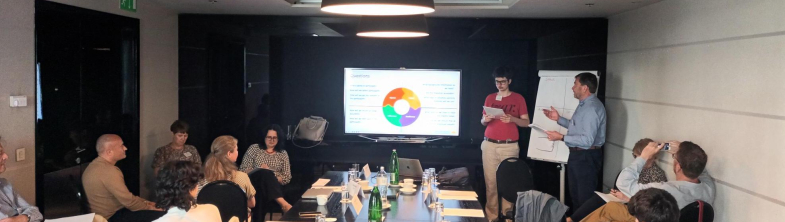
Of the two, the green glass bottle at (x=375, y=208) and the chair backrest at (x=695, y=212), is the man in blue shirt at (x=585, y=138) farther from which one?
the green glass bottle at (x=375, y=208)

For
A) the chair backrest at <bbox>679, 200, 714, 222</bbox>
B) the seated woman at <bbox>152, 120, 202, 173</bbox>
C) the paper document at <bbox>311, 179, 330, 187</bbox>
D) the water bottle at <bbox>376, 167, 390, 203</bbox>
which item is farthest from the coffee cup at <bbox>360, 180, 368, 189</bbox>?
the chair backrest at <bbox>679, 200, 714, 222</bbox>

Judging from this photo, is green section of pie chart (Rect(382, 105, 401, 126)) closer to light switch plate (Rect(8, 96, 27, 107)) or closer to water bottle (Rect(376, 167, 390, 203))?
water bottle (Rect(376, 167, 390, 203))

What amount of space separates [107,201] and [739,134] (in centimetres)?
439

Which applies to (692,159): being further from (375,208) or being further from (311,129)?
(311,129)

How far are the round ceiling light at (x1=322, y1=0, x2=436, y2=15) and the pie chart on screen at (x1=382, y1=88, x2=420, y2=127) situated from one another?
535cm

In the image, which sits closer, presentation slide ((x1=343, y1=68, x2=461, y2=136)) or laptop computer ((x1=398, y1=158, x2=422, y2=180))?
laptop computer ((x1=398, y1=158, x2=422, y2=180))

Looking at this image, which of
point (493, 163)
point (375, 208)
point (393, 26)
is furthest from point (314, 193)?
point (493, 163)

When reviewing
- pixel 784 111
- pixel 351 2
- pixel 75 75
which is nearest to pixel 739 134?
pixel 784 111

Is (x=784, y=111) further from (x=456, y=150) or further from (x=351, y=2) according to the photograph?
(x=456, y=150)

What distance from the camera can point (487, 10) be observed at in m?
7.14

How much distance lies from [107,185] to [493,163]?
12.7 feet

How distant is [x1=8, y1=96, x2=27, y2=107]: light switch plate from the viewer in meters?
4.92

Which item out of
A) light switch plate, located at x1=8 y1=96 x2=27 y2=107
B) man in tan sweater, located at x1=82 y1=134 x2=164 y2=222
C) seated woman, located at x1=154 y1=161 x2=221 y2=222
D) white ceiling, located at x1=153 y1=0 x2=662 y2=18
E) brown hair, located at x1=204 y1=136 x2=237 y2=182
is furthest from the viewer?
white ceiling, located at x1=153 y1=0 x2=662 y2=18

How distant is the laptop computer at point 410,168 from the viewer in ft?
19.7
